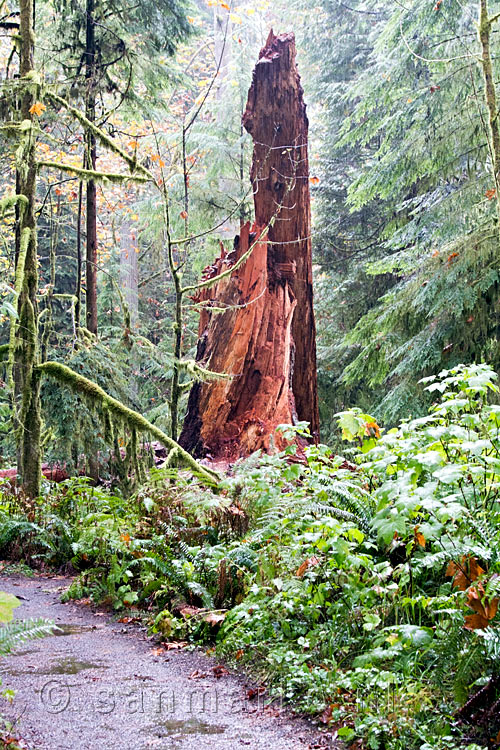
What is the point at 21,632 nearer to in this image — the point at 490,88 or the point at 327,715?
the point at 327,715

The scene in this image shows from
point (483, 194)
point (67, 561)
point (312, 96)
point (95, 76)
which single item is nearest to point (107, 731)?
point (67, 561)

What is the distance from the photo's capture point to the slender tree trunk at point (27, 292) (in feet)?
21.6

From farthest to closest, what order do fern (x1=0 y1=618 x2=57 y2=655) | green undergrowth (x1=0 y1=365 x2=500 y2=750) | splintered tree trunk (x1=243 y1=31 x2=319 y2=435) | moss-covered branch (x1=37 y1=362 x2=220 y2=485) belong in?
1. splintered tree trunk (x1=243 y1=31 x2=319 y2=435)
2. moss-covered branch (x1=37 y1=362 x2=220 y2=485)
3. green undergrowth (x1=0 y1=365 x2=500 y2=750)
4. fern (x1=0 y1=618 x2=57 y2=655)

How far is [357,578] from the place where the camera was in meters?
3.48

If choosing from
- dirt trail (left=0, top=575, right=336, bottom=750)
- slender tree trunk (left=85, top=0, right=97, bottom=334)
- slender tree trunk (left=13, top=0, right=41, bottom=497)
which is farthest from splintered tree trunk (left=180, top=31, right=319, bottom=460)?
dirt trail (left=0, top=575, right=336, bottom=750)

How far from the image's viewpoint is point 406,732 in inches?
102

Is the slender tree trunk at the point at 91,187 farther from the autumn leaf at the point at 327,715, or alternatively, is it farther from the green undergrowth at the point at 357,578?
→ the autumn leaf at the point at 327,715

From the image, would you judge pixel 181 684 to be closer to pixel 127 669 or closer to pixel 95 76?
pixel 127 669

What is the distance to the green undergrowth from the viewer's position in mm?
2691

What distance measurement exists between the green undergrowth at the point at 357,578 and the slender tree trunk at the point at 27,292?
5.36 feet

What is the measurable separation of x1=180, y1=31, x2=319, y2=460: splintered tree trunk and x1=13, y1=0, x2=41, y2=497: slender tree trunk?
246 centimetres
